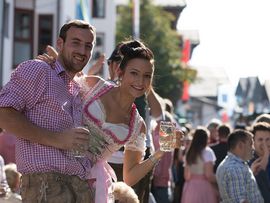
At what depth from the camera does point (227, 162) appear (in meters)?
9.74

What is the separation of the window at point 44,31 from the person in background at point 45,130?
2987 cm

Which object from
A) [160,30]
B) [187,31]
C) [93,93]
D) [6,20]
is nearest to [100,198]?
[93,93]

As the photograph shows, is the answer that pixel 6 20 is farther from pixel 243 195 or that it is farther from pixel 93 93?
pixel 93 93

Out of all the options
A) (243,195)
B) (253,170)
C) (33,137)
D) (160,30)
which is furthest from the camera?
(160,30)

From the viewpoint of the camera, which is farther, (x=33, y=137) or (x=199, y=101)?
(x=199, y=101)

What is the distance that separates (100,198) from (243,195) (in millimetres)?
4094

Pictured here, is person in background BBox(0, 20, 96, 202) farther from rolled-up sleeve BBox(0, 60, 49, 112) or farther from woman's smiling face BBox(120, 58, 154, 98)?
woman's smiling face BBox(120, 58, 154, 98)

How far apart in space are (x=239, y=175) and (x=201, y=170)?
135 inches

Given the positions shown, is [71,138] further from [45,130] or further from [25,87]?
[25,87]

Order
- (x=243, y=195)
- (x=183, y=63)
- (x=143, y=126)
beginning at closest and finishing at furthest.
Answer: (x=143, y=126)
(x=243, y=195)
(x=183, y=63)

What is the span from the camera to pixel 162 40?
57.5 meters

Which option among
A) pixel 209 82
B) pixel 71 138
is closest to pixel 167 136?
pixel 71 138

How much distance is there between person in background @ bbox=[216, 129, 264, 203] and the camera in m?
9.36

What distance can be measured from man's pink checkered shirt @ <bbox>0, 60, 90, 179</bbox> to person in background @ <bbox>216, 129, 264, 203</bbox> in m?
4.42
